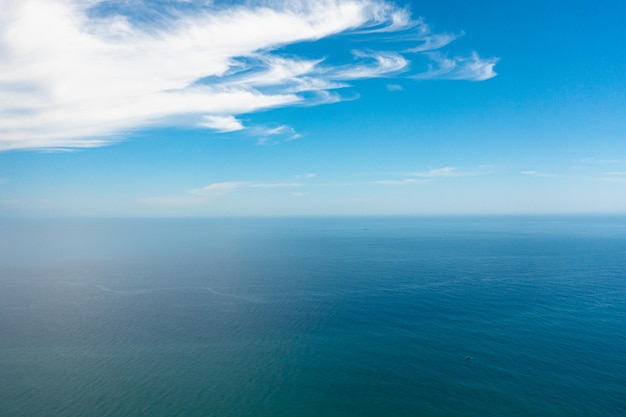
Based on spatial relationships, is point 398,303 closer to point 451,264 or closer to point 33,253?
point 451,264

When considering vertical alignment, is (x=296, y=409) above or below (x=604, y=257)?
below

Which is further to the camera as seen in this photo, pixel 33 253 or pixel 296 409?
pixel 33 253

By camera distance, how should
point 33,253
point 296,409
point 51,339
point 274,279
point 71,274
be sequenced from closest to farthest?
point 296,409 < point 51,339 < point 274,279 < point 71,274 < point 33,253

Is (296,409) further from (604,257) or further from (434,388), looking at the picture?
(604,257)

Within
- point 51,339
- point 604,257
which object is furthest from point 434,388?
point 604,257

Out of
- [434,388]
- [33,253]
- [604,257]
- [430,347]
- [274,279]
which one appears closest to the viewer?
[434,388]

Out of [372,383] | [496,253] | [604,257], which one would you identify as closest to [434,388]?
[372,383]
